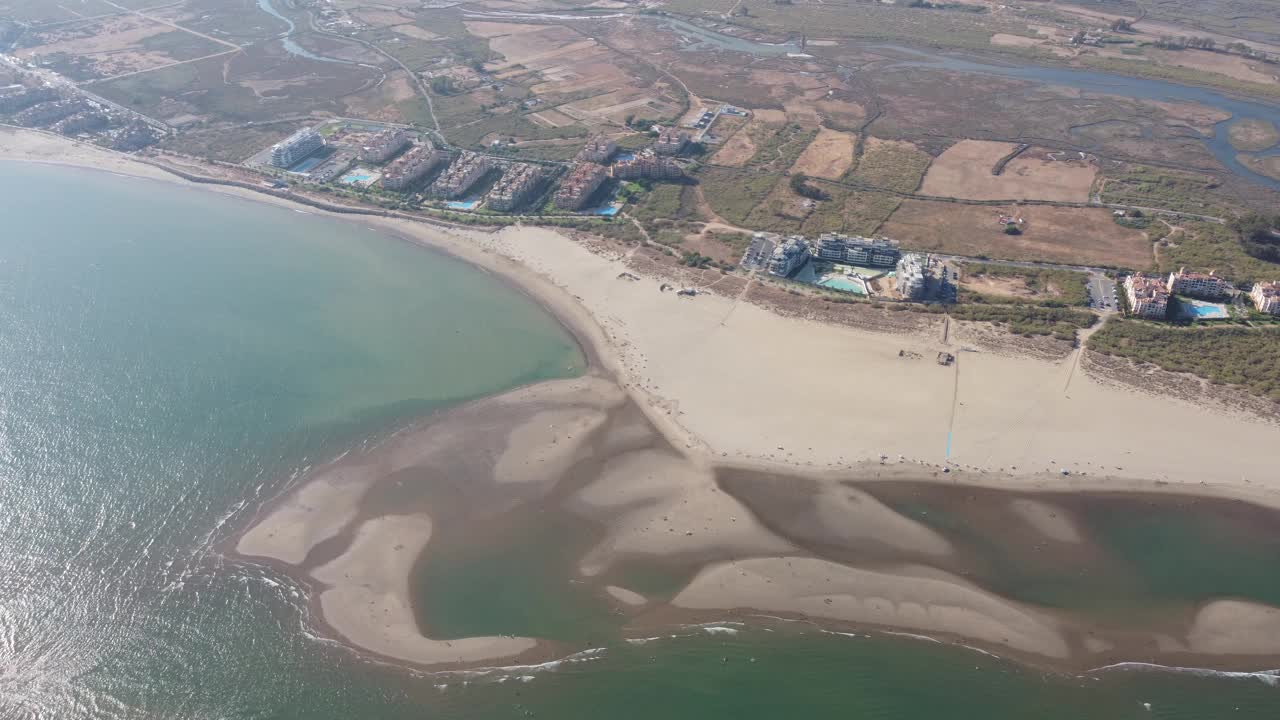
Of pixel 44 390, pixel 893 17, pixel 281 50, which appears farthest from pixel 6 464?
pixel 893 17

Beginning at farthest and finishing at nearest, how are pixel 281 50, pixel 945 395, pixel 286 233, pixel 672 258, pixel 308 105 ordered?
1. pixel 281 50
2. pixel 308 105
3. pixel 286 233
4. pixel 672 258
5. pixel 945 395

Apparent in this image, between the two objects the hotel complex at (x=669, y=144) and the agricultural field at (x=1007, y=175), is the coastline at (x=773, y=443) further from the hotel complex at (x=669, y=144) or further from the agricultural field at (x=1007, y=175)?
the hotel complex at (x=669, y=144)

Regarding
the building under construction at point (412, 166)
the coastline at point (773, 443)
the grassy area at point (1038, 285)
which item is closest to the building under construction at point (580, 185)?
the building under construction at point (412, 166)

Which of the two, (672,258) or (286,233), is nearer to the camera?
(672,258)

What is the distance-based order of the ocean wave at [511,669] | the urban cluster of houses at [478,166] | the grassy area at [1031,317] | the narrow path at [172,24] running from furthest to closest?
the narrow path at [172,24]
the urban cluster of houses at [478,166]
the grassy area at [1031,317]
the ocean wave at [511,669]

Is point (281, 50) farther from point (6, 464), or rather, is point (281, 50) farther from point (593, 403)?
point (593, 403)

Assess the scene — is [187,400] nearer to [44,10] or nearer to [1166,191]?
[1166,191]

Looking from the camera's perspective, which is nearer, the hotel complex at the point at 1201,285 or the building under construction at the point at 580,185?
the hotel complex at the point at 1201,285
